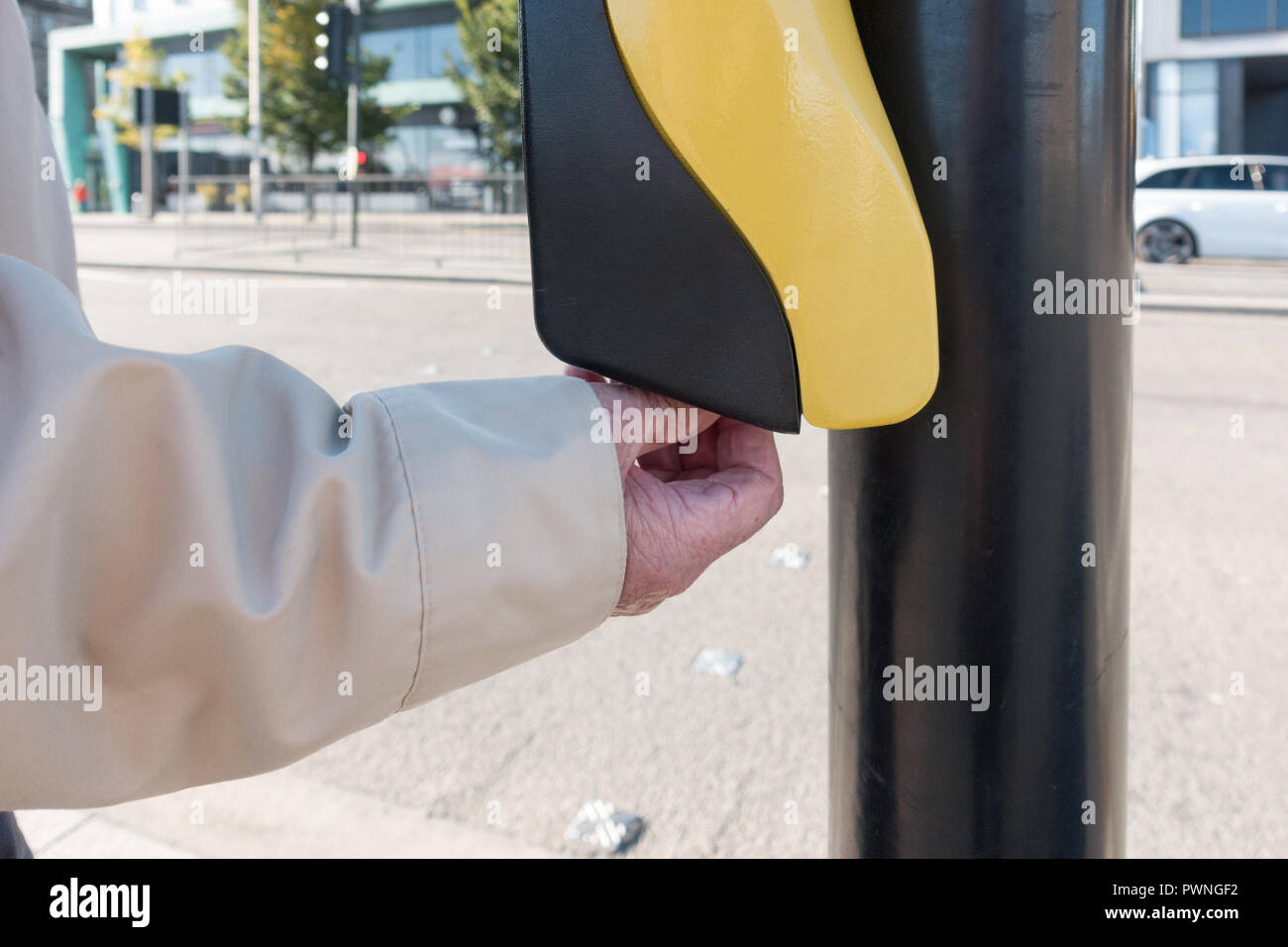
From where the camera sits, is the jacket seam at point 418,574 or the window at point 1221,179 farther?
the window at point 1221,179

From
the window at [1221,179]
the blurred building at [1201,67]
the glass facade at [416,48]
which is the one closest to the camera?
the window at [1221,179]

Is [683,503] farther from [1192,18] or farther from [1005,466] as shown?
[1192,18]

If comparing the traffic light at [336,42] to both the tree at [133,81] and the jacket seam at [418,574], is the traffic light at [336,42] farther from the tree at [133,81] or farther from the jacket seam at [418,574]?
the tree at [133,81]

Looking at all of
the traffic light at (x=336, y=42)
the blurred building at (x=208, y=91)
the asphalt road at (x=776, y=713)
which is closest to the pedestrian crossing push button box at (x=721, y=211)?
the asphalt road at (x=776, y=713)

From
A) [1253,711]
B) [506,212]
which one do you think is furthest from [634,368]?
[506,212]

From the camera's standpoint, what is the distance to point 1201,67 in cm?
2128

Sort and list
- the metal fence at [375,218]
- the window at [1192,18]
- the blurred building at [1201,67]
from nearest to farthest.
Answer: the metal fence at [375,218] → the blurred building at [1201,67] → the window at [1192,18]

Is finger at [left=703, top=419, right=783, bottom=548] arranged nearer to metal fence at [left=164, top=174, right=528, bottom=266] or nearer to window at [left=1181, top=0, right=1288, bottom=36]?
metal fence at [left=164, top=174, right=528, bottom=266]

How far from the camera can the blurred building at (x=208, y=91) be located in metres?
32.0

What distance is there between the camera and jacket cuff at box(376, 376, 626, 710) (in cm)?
73

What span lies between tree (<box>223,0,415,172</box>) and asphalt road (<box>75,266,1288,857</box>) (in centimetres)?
2627

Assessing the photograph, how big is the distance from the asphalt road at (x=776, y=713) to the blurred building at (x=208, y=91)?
92.9ft

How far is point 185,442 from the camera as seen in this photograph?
687 millimetres
